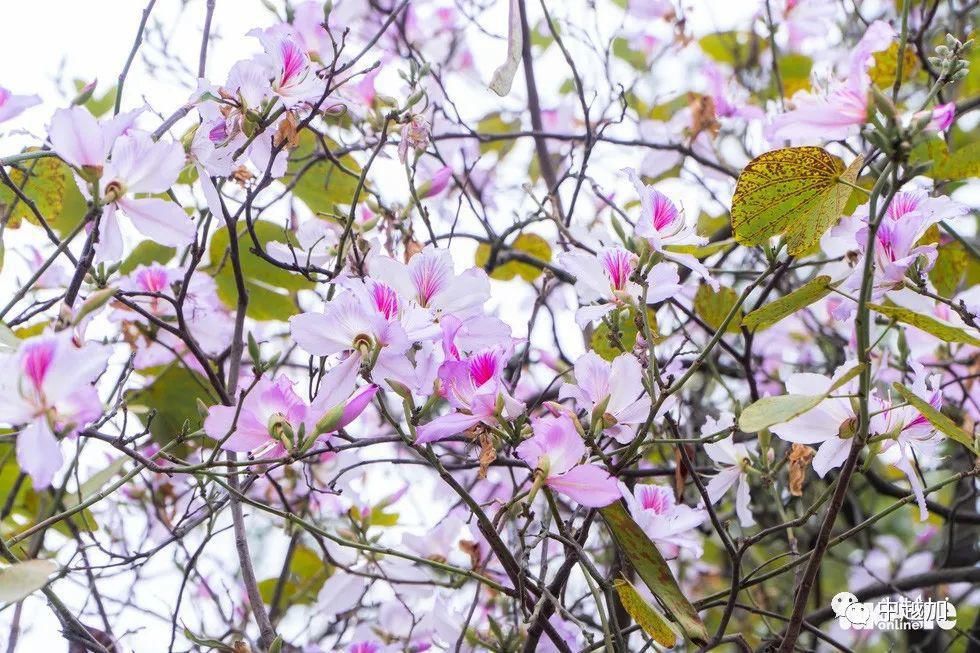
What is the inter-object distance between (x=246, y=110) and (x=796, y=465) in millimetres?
796

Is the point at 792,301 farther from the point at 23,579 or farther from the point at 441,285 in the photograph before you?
the point at 23,579

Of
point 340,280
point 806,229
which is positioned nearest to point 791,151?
point 806,229

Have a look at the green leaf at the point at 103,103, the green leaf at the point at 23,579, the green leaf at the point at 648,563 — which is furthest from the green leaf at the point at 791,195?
the green leaf at the point at 103,103

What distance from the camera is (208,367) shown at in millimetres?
1178

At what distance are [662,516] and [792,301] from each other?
0.36m

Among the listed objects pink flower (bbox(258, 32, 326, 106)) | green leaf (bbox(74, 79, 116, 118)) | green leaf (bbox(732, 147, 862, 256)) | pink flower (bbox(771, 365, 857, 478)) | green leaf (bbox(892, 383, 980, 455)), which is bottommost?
green leaf (bbox(892, 383, 980, 455))

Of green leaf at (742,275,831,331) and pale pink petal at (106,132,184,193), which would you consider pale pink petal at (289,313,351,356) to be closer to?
pale pink petal at (106,132,184,193)

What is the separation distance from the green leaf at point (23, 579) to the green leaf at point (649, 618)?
0.53m

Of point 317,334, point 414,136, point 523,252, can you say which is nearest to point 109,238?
point 317,334

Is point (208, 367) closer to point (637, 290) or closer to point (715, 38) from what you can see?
point (637, 290)

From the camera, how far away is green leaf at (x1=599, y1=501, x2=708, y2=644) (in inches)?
36.0

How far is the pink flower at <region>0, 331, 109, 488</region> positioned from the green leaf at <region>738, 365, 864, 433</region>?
A: 0.54 meters

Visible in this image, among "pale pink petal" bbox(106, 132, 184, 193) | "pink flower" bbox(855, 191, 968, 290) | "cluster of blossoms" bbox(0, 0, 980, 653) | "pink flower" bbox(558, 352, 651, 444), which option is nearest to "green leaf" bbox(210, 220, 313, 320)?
"cluster of blossoms" bbox(0, 0, 980, 653)

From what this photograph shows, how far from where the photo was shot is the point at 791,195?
0.92 meters
